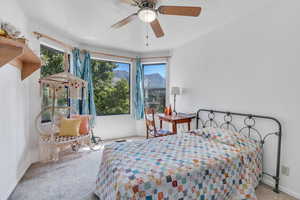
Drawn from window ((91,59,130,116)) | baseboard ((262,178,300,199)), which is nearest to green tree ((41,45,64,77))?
window ((91,59,130,116))

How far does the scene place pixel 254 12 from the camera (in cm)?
229

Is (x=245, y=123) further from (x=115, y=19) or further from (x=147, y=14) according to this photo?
(x=115, y=19)

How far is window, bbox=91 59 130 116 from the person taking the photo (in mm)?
4176

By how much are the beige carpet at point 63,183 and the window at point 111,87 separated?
5.50 ft

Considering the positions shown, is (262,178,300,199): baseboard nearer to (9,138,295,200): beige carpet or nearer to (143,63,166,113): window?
(9,138,295,200): beige carpet

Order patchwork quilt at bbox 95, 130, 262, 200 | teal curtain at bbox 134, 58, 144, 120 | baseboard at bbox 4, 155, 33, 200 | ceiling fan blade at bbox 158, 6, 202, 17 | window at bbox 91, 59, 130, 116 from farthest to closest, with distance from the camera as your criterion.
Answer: teal curtain at bbox 134, 58, 144, 120
window at bbox 91, 59, 130, 116
baseboard at bbox 4, 155, 33, 200
ceiling fan blade at bbox 158, 6, 202, 17
patchwork quilt at bbox 95, 130, 262, 200

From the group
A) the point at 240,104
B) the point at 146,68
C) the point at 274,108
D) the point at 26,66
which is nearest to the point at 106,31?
the point at 26,66


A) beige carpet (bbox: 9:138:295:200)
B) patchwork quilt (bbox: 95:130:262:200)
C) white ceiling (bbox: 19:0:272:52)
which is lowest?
beige carpet (bbox: 9:138:295:200)

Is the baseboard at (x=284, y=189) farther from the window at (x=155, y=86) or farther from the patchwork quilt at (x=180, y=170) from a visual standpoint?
the window at (x=155, y=86)

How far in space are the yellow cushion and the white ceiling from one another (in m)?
1.81

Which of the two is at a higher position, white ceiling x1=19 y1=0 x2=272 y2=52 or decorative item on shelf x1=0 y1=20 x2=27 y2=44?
white ceiling x1=19 y1=0 x2=272 y2=52

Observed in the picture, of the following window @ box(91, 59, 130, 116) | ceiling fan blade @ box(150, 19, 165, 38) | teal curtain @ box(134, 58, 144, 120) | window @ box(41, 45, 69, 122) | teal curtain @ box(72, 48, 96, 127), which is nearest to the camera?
ceiling fan blade @ box(150, 19, 165, 38)

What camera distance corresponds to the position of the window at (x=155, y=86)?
4516 millimetres

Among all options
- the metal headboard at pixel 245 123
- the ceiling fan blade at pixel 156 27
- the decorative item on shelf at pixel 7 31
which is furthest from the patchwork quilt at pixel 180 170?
the ceiling fan blade at pixel 156 27
